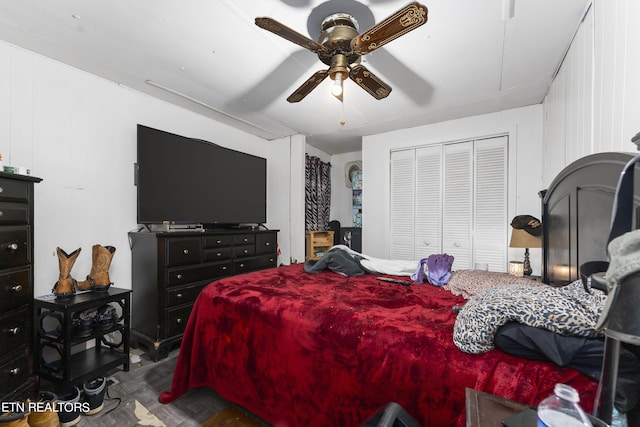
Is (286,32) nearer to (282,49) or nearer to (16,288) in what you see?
(282,49)

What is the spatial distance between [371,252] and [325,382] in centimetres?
303

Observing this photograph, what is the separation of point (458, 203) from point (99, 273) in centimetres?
380

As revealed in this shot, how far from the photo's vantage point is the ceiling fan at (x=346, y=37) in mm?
1403

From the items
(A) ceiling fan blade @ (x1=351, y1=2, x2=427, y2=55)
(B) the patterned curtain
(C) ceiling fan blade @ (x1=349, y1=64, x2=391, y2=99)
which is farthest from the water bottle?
(B) the patterned curtain

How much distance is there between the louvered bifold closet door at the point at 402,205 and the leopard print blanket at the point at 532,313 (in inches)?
111

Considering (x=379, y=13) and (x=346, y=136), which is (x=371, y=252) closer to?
Answer: (x=346, y=136)

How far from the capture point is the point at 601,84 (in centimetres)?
144

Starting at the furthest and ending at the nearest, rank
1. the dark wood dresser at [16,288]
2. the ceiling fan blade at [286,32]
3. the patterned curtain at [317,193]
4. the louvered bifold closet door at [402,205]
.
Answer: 1. the patterned curtain at [317,193]
2. the louvered bifold closet door at [402,205]
3. the dark wood dresser at [16,288]
4. the ceiling fan blade at [286,32]

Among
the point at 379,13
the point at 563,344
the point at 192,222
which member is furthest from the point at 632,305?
the point at 192,222

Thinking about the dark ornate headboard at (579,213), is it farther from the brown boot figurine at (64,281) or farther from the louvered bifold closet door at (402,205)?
the brown boot figurine at (64,281)

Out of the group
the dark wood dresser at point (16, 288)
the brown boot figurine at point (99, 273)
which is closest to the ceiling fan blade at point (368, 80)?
the dark wood dresser at point (16, 288)


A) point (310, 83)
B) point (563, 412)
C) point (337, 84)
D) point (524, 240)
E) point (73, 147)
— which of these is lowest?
point (563, 412)

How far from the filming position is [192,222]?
2918mm

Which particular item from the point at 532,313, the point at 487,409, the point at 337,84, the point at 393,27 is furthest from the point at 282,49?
the point at 487,409
